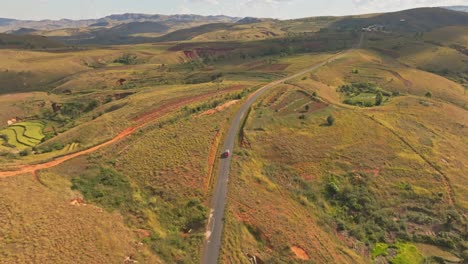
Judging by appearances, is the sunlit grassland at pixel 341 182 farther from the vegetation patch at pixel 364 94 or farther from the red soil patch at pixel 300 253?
the vegetation patch at pixel 364 94

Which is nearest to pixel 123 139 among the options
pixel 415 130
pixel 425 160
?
pixel 425 160

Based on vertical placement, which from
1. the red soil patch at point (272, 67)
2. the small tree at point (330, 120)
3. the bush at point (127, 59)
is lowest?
the small tree at point (330, 120)

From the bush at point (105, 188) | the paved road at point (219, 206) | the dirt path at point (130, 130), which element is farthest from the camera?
the dirt path at point (130, 130)

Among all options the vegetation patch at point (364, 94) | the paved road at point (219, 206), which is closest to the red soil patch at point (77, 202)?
the paved road at point (219, 206)

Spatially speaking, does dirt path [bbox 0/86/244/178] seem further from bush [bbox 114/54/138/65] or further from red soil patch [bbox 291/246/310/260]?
bush [bbox 114/54/138/65]

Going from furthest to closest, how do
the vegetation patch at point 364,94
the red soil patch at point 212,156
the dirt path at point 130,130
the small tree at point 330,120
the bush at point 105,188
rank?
the vegetation patch at point 364,94 < the small tree at point 330,120 < the red soil patch at point 212,156 < the dirt path at point 130,130 < the bush at point 105,188

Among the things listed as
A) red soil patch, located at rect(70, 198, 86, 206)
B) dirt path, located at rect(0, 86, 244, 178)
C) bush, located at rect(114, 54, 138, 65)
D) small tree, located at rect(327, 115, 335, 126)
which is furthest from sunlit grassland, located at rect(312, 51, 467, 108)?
bush, located at rect(114, 54, 138, 65)

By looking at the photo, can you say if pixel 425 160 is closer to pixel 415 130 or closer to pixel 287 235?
pixel 415 130
